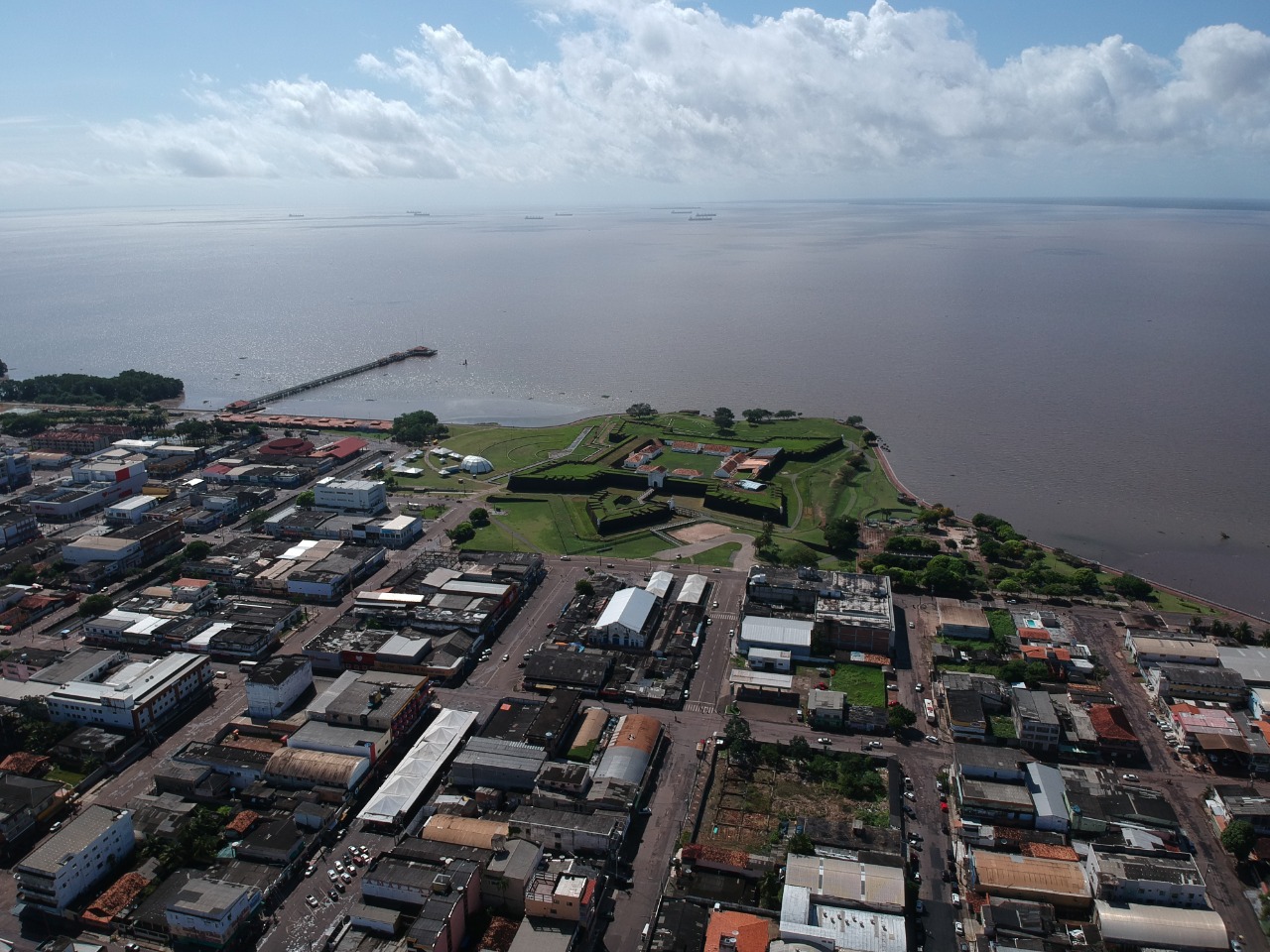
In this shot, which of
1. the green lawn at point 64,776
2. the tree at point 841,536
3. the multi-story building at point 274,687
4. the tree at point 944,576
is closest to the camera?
the green lawn at point 64,776

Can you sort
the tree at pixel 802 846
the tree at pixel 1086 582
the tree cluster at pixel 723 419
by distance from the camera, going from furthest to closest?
the tree cluster at pixel 723 419 → the tree at pixel 1086 582 → the tree at pixel 802 846

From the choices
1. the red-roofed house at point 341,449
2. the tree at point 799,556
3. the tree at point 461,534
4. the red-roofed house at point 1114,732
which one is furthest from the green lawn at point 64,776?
the red-roofed house at point 1114,732

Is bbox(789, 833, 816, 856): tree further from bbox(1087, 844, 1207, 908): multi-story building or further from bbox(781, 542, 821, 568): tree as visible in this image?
bbox(781, 542, 821, 568): tree

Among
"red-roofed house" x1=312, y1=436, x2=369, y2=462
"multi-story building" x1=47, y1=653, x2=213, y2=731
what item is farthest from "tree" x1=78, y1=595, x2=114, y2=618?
"red-roofed house" x1=312, y1=436, x2=369, y2=462

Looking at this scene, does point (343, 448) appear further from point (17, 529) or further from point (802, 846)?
point (802, 846)

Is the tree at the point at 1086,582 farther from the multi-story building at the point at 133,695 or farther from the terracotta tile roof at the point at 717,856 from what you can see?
the multi-story building at the point at 133,695

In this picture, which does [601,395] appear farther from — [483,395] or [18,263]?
[18,263]

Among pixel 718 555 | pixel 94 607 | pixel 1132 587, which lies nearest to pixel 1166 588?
pixel 1132 587
